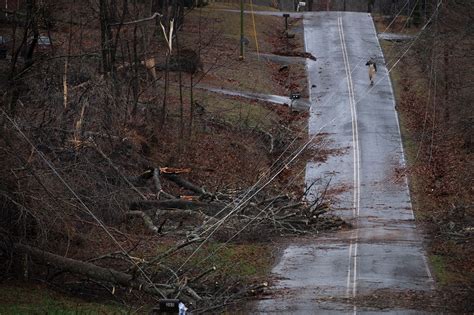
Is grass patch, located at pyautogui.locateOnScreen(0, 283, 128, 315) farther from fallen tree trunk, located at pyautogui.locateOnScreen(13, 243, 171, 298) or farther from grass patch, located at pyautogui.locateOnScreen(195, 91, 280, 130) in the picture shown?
grass patch, located at pyautogui.locateOnScreen(195, 91, 280, 130)

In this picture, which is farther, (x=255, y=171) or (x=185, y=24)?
(x=185, y=24)

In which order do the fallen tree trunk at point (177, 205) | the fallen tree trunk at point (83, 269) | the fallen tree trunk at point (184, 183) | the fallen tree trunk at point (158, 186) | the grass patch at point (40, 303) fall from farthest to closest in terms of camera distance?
the fallen tree trunk at point (184, 183)
the fallen tree trunk at point (158, 186)
the fallen tree trunk at point (177, 205)
the fallen tree trunk at point (83, 269)
the grass patch at point (40, 303)

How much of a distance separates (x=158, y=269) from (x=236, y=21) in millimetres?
46776

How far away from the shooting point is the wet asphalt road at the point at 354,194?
19.0 m

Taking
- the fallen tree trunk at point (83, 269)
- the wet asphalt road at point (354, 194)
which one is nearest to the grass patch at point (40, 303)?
the fallen tree trunk at point (83, 269)

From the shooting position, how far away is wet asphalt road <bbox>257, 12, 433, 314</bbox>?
18953 millimetres

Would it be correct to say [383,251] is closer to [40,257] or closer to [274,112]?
[40,257]

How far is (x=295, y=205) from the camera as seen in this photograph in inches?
974

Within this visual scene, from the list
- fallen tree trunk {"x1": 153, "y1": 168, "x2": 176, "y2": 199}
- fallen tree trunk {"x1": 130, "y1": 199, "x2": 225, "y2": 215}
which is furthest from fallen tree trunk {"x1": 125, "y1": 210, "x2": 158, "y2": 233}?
fallen tree trunk {"x1": 153, "y1": 168, "x2": 176, "y2": 199}

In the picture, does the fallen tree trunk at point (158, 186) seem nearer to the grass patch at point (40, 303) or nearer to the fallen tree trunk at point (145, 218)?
the fallen tree trunk at point (145, 218)

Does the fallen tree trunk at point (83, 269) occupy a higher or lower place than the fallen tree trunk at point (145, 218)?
higher

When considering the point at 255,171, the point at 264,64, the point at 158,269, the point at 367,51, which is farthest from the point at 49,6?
the point at 367,51

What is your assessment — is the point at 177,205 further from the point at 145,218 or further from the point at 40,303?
the point at 40,303

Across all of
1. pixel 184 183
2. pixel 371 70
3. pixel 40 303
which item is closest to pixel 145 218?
pixel 184 183
